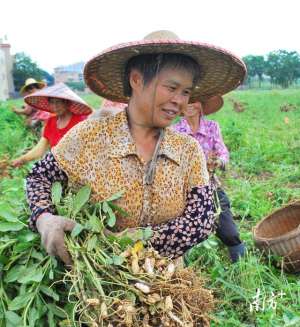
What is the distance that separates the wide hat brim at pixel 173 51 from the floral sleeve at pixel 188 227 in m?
0.47

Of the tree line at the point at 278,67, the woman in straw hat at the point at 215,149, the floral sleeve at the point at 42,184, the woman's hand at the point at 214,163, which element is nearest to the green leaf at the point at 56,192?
the floral sleeve at the point at 42,184

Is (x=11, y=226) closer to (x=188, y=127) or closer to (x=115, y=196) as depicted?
(x=115, y=196)

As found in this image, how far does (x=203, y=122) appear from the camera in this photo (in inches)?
135

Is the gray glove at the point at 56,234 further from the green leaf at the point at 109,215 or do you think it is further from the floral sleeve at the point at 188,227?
the floral sleeve at the point at 188,227

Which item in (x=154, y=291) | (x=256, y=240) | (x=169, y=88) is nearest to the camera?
(x=154, y=291)

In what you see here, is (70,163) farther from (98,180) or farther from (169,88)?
(169,88)

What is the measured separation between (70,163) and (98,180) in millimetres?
114

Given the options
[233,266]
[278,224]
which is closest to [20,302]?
[233,266]

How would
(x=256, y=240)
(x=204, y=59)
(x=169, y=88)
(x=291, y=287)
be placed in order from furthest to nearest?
1. (x=256, y=240)
2. (x=291, y=287)
3. (x=204, y=59)
4. (x=169, y=88)

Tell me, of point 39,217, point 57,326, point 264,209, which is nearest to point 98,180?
point 39,217

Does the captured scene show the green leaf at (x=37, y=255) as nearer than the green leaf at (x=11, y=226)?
Yes

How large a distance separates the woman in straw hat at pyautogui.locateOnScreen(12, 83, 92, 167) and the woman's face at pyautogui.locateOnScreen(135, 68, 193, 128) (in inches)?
72.3

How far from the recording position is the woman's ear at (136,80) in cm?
177

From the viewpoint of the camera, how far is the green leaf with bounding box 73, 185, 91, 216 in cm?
165
